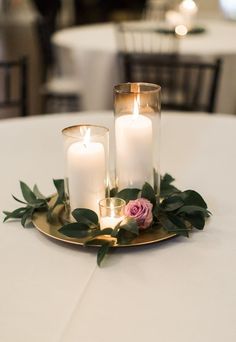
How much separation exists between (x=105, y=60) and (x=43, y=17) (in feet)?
6.08

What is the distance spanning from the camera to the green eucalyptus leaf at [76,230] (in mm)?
768

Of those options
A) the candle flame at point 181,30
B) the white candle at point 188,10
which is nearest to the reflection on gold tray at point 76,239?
the candle flame at point 181,30

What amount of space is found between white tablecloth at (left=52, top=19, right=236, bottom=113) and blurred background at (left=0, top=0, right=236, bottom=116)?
48cm

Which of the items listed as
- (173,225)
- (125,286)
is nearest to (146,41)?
(173,225)

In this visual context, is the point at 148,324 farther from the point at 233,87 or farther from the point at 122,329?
the point at 233,87

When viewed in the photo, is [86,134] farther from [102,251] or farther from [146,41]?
[146,41]

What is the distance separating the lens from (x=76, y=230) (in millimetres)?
773

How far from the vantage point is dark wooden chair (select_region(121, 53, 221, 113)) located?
2553 millimetres

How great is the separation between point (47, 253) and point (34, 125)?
681 mm

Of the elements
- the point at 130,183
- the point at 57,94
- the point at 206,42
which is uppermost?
the point at 130,183

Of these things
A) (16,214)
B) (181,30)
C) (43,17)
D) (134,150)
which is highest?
(134,150)

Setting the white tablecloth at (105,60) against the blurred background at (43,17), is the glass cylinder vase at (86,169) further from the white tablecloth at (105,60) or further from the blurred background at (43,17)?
the blurred background at (43,17)

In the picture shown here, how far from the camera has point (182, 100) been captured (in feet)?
9.27

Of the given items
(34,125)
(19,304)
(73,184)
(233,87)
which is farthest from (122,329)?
(233,87)
